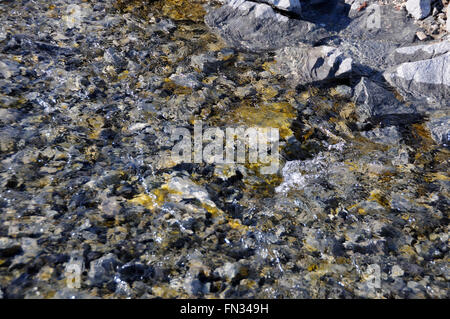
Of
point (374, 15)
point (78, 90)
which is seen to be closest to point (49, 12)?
point (78, 90)

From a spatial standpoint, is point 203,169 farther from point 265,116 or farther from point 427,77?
point 427,77

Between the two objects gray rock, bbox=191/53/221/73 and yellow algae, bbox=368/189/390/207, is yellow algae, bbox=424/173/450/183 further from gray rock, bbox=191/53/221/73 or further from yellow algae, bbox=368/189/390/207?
gray rock, bbox=191/53/221/73

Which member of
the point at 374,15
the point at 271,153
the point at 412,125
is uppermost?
the point at 374,15

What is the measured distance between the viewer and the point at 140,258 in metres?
2.94

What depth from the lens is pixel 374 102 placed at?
178 inches

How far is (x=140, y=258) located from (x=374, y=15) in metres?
4.69

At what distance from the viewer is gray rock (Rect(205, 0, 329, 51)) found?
5.30 meters

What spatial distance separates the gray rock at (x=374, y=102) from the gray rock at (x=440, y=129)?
0.93 ft

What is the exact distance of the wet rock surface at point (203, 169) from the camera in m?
2.89

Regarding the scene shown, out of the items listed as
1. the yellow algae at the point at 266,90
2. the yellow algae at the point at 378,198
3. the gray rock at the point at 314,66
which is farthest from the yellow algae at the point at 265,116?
the yellow algae at the point at 378,198

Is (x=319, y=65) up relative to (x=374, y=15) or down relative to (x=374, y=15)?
down

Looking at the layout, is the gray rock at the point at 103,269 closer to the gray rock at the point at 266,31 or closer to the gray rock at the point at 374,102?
the gray rock at the point at 374,102

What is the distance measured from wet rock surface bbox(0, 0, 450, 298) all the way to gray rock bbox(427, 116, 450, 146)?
21 millimetres
